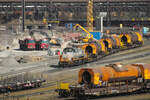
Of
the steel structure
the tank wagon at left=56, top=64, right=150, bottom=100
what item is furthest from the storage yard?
the steel structure

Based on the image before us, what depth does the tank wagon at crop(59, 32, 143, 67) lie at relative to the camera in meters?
49.9

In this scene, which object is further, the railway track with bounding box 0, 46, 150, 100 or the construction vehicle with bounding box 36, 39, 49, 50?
the construction vehicle with bounding box 36, 39, 49, 50

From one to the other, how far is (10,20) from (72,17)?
25.4 meters

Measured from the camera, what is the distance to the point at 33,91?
113 feet

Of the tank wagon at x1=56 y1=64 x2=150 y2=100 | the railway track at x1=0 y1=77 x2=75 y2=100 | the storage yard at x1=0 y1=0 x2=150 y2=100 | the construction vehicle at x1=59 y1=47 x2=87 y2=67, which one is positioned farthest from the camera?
the construction vehicle at x1=59 y1=47 x2=87 y2=67

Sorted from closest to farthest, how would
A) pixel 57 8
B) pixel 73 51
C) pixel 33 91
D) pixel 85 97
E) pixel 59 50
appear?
pixel 85 97, pixel 33 91, pixel 73 51, pixel 59 50, pixel 57 8

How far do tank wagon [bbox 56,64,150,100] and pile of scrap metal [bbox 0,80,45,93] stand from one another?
729cm

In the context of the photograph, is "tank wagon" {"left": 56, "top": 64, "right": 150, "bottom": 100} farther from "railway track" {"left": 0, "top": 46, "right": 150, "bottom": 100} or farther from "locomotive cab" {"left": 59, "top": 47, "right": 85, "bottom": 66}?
"locomotive cab" {"left": 59, "top": 47, "right": 85, "bottom": 66}

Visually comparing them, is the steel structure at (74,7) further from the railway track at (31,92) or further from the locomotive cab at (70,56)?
the railway track at (31,92)

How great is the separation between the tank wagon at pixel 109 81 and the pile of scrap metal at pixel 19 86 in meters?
7.29

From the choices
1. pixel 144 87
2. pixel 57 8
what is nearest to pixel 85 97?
pixel 144 87

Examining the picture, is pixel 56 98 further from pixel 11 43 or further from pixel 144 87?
pixel 11 43

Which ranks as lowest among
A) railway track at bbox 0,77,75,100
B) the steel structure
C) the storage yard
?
railway track at bbox 0,77,75,100

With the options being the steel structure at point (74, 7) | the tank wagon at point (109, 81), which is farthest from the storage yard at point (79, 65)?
the steel structure at point (74, 7)
